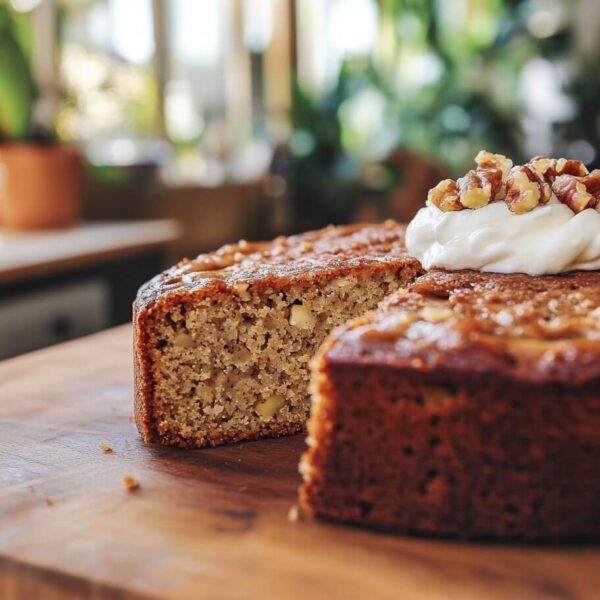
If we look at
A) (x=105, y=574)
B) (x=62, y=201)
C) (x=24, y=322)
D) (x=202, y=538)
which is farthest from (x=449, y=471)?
(x=62, y=201)

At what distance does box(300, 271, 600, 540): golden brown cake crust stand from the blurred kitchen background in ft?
8.62

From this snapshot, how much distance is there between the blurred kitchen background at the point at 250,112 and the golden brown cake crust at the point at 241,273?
1.72 metres

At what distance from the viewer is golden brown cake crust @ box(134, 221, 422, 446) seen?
2031mm

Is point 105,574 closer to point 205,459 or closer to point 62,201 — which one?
point 205,459

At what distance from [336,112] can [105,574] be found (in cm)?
638

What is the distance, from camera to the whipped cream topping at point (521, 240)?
1.99 meters

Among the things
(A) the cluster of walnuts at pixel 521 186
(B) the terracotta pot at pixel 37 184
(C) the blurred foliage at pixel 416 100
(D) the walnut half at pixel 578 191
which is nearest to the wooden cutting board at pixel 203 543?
(A) the cluster of walnuts at pixel 521 186

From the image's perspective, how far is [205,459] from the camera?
196 centimetres

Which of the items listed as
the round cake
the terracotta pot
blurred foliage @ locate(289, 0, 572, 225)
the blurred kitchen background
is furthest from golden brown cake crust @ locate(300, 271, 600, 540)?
blurred foliage @ locate(289, 0, 572, 225)

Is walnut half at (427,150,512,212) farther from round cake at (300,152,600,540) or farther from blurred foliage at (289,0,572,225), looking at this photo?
blurred foliage at (289,0,572,225)

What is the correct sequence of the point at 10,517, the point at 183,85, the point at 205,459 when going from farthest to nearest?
the point at 183,85 → the point at 205,459 → the point at 10,517

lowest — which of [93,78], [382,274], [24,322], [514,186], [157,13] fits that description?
[24,322]

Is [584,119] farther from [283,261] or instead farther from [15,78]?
[283,261]

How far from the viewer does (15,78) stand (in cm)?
442
